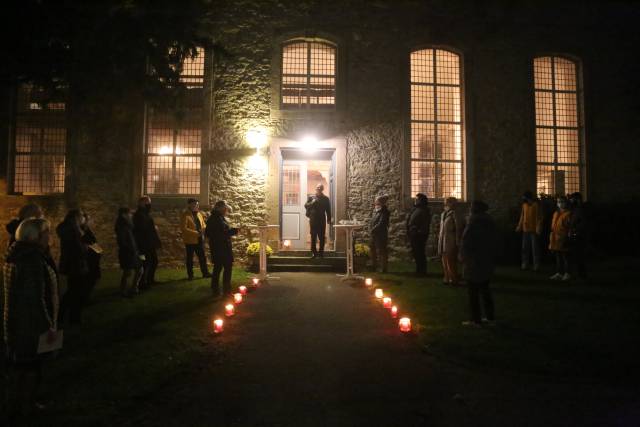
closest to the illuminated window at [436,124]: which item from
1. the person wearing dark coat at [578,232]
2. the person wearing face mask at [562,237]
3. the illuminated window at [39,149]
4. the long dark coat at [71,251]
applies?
the person wearing face mask at [562,237]

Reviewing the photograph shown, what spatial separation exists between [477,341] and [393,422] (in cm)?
223

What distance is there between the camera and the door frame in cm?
1148

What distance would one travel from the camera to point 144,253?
777cm

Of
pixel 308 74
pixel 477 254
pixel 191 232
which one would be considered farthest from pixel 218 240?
pixel 308 74

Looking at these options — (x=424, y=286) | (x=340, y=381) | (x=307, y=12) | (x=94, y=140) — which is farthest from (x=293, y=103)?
(x=340, y=381)

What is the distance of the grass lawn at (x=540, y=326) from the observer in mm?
4184

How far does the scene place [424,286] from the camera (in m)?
8.12

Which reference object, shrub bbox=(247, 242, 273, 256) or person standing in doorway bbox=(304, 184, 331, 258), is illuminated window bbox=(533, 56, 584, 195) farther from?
shrub bbox=(247, 242, 273, 256)

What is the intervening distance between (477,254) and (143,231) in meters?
5.76

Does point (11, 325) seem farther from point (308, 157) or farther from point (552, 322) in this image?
point (308, 157)

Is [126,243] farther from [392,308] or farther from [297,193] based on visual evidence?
[297,193]

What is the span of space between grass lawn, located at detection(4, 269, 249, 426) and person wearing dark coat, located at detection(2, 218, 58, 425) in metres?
0.30

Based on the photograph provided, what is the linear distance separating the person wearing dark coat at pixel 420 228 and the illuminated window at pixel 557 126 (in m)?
5.35

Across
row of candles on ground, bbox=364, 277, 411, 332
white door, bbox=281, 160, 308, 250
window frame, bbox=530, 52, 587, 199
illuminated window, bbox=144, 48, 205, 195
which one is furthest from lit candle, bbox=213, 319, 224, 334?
window frame, bbox=530, 52, 587, 199
